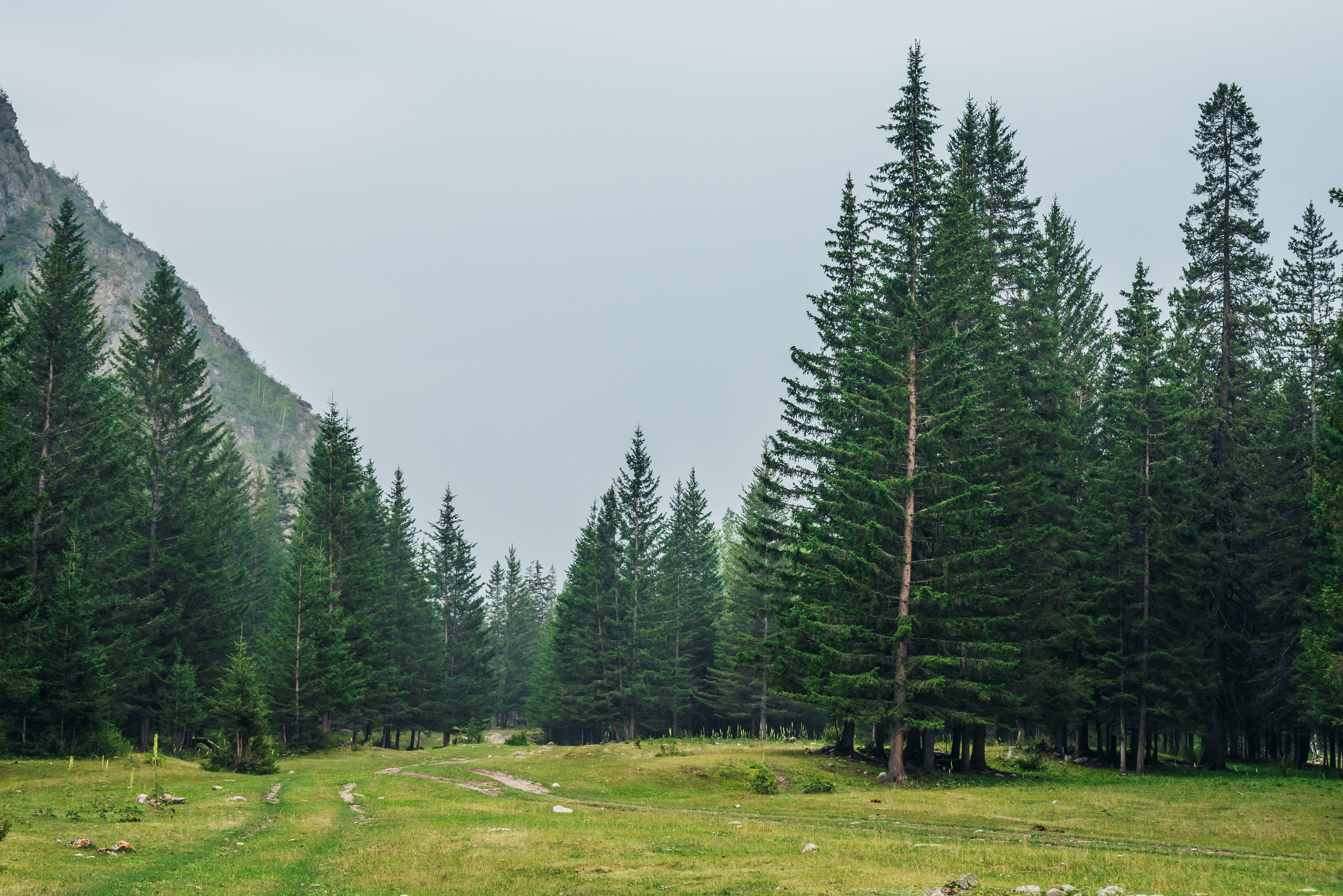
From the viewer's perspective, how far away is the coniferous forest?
3738 centimetres

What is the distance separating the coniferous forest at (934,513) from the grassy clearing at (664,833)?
480 centimetres

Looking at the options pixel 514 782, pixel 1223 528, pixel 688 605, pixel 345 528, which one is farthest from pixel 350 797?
pixel 688 605

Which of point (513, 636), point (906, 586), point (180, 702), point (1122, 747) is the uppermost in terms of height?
point (906, 586)

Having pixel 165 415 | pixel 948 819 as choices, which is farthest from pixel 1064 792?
pixel 165 415

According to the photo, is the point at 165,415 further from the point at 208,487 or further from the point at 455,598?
the point at 455,598

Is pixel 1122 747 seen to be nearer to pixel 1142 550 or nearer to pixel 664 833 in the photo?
pixel 1142 550

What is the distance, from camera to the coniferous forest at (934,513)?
123ft

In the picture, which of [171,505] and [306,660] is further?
[171,505]

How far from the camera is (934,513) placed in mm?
36812

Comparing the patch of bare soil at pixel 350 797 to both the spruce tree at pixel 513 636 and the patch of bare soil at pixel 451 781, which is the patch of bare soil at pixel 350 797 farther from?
the spruce tree at pixel 513 636

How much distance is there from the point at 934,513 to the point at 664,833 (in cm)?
1952

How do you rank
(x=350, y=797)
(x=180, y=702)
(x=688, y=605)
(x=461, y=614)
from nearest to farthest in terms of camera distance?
(x=350, y=797), (x=180, y=702), (x=688, y=605), (x=461, y=614)

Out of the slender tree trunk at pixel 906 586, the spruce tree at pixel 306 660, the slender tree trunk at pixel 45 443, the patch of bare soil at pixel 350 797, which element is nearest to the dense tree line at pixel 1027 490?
the slender tree trunk at pixel 906 586

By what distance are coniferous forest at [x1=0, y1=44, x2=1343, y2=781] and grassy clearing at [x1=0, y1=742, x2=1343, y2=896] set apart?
480cm
